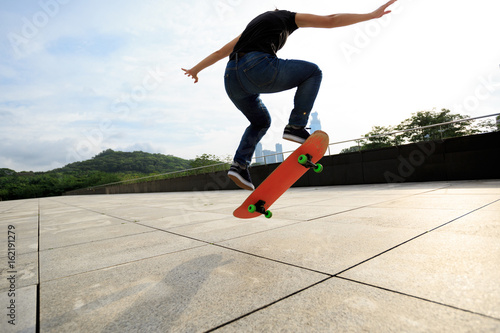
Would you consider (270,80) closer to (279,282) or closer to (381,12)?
(381,12)

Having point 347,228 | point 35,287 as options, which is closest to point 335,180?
point 347,228

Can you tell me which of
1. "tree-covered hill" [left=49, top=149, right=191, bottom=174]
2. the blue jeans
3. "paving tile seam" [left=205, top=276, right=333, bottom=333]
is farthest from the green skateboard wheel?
"tree-covered hill" [left=49, top=149, right=191, bottom=174]

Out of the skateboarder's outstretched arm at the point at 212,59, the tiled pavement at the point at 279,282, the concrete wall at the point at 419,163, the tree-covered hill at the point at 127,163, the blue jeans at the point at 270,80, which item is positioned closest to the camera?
the tiled pavement at the point at 279,282

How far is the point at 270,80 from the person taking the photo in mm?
2406

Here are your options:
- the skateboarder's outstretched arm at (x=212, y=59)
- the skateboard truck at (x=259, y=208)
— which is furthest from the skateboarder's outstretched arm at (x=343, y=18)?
the skateboard truck at (x=259, y=208)

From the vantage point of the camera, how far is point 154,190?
87.9 feet

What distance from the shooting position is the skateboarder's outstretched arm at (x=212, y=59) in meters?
3.04

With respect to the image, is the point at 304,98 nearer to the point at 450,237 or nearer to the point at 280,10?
the point at 280,10

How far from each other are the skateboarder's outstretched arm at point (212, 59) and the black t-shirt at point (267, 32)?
1.49 feet

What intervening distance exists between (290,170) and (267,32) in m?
1.30

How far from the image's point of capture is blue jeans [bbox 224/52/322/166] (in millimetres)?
2396

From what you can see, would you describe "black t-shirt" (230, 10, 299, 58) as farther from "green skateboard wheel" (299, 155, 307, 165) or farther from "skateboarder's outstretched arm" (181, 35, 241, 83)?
"green skateboard wheel" (299, 155, 307, 165)

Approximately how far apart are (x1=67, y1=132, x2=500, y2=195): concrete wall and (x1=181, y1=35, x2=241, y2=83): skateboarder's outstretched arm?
823 centimetres

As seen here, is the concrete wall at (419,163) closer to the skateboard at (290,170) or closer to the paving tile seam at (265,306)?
the skateboard at (290,170)
